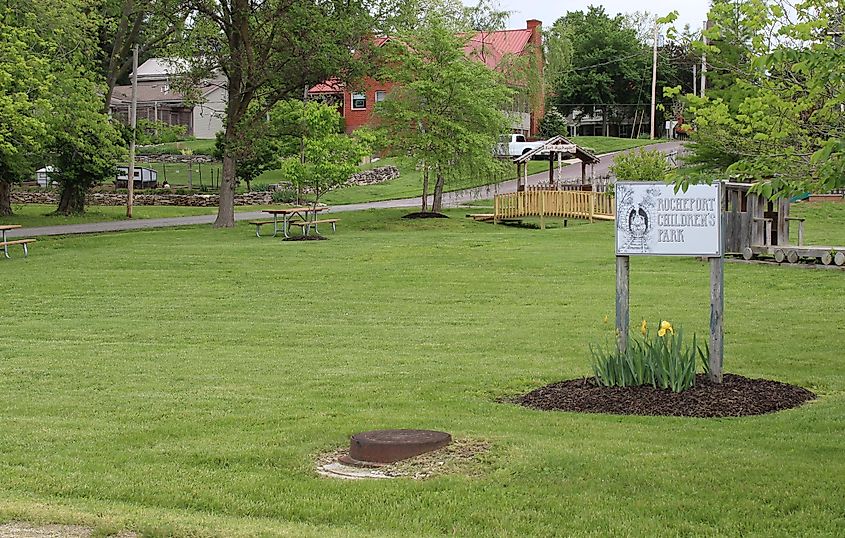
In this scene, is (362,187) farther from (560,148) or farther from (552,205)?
(552,205)

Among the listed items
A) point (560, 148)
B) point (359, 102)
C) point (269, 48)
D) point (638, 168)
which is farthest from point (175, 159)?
point (638, 168)

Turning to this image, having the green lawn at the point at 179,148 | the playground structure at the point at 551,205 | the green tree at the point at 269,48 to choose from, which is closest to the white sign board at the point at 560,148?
the playground structure at the point at 551,205

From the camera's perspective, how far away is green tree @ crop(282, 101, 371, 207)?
1348 inches

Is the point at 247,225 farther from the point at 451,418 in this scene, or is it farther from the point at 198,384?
the point at 451,418

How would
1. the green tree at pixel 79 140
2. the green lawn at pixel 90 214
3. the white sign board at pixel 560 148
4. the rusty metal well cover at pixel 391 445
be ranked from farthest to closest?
the white sign board at pixel 560 148 → the green lawn at pixel 90 214 → the green tree at pixel 79 140 → the rusty metal well cover at pixel 391 445

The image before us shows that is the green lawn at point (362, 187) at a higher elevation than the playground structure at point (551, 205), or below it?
higher

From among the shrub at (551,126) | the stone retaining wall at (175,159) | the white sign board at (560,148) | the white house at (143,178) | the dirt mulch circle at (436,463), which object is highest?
the shrub at (551,126)

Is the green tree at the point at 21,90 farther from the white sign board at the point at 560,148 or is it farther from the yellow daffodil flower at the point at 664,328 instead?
the yellow daffodil flower at the point at 664,328

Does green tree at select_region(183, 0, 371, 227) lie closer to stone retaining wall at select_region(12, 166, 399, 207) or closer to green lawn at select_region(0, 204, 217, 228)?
green lawn at select_region(0, 204, 217, 228)

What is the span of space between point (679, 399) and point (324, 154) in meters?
25.6

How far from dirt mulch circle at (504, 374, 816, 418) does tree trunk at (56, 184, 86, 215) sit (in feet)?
119

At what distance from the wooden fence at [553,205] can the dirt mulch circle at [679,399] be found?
28.5 metres

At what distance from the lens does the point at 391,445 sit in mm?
7602

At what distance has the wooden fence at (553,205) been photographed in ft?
128
